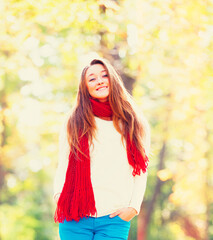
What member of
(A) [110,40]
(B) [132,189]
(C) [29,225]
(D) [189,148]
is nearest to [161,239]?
(C) [29,225]

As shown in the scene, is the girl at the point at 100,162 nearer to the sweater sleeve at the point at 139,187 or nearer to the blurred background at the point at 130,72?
the sweater sleeve at the point at 139,187

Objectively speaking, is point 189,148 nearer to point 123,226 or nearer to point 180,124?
point 180,124

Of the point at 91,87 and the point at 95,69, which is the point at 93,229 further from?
the point at 95,69

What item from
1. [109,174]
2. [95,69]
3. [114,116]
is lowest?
[109,174]

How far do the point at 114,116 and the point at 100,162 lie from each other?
1.16 feet

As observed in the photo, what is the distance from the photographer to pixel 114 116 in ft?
8.96

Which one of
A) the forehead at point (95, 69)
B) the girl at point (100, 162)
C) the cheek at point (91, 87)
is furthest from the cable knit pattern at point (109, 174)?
the forehead at point (95, 69)

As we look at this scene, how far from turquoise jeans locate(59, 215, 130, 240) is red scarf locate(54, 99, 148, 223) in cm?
5

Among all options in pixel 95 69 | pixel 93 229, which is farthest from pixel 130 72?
pixel 93 229

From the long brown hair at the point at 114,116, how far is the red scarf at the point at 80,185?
0.05 metres

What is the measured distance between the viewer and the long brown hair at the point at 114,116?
8.71 ft

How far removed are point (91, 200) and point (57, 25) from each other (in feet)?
10.2

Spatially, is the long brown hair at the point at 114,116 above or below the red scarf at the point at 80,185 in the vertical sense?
above

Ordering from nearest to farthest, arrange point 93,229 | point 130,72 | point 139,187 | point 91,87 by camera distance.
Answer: point 93,229
point 139,187
point 91,87
point 130,72
